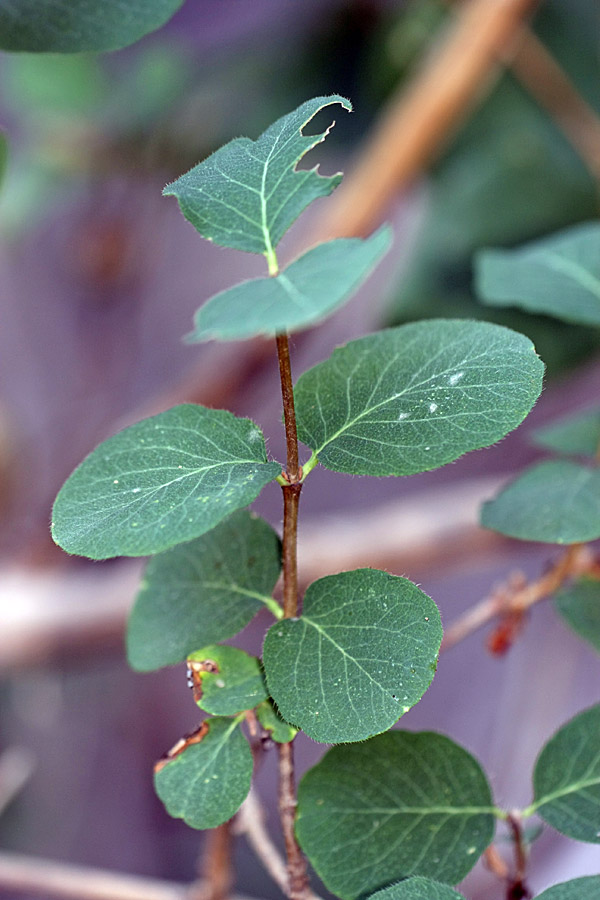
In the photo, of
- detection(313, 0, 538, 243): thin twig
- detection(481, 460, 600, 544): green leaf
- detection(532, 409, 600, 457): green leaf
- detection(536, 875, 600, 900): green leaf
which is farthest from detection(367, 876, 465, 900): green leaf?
detection(313, 0, 538, 243): thin twig

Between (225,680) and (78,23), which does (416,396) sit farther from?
(78,23)

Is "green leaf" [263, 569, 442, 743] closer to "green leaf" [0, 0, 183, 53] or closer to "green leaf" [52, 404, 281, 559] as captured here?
"green leaf" [52, 404, 281, 559]

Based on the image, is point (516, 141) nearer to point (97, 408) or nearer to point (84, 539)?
point (97, 408)

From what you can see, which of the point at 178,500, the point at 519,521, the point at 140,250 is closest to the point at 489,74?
the point at 140,250

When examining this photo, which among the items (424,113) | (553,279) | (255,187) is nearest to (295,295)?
(255,187)

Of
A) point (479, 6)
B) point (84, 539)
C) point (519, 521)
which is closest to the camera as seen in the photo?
point (84, 539)

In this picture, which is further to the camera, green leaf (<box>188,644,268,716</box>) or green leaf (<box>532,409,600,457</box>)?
green leaf (<box>532,409,600,457</box>)
